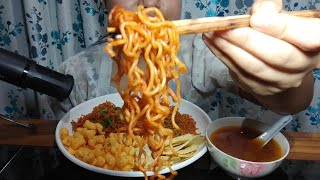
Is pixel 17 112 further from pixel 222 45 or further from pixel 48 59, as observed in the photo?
pixel 222 45

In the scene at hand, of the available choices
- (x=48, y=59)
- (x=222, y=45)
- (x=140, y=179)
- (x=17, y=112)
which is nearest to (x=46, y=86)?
(x=140, y=179)

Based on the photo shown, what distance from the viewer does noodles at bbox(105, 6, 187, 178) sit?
0.74 metres

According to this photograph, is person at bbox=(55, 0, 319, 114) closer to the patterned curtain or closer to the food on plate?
the food on plate

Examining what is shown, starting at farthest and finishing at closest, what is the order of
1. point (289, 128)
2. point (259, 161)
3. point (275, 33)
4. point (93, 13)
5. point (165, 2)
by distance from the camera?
point (289, 128)
point (93, 13)
point (165, 2)
point (259, 161)
point (275, 33)

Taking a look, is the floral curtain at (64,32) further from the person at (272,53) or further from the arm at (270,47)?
the arm at (270,47)

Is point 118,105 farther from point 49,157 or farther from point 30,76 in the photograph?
point 30,76

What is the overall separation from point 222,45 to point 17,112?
89.5 inches

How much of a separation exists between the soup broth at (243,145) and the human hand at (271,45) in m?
0.37

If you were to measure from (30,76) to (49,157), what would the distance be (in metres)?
0.32

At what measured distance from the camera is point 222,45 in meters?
0.74

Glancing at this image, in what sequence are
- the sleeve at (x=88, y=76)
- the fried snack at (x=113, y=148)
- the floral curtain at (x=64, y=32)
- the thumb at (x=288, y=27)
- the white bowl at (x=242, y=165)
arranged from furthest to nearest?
the floral curtain at (x=64, y=32)
the sleeve at (x=88, y=76)
the fried snack at (x=113, y=148)
the white bowl at (x=242, y=165)
the thumb at (x=288, y=27)

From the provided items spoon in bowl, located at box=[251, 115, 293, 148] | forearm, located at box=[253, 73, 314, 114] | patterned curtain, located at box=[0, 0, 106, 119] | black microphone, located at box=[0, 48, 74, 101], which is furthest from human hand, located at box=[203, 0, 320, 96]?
patterned curtain, located at box=[0, 0, 106, 119]

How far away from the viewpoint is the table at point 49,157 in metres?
1.10

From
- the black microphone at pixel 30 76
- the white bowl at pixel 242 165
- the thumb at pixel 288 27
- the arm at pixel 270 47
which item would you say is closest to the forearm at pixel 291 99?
the white bowl at pixel 242 165
